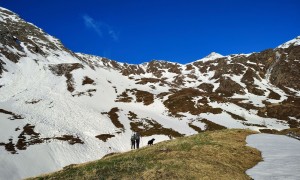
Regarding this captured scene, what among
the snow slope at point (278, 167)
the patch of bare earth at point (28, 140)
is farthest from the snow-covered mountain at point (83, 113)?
the snow slope at point (278, 167)

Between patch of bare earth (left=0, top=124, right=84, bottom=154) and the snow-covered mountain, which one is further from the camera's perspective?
the snow-covered mountain

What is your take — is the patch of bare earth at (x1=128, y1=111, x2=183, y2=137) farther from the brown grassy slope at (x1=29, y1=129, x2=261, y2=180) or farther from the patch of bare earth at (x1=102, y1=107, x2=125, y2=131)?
the brown grassy slope at (x1=29, y1=129, x2=261, y2=180)

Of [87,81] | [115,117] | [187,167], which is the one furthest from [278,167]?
[87,81]

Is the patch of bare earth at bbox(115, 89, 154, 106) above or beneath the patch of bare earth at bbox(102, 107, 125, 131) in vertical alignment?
above

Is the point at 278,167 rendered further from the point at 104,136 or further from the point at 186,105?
the point at 186,105

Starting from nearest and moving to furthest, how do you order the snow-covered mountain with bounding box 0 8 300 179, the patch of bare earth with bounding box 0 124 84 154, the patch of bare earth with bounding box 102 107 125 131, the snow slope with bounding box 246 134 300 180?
the snow slope with bounding box 246 134 300 180 < the patch of bare earth with bounding box 0 124 84 154 < the snow-covered mountain with bounding box 0 8 300 179 < the patch of bare earth with bounding box 102 107 125 131

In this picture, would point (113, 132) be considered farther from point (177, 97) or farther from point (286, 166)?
point (286, 166)

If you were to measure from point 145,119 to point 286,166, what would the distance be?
83816 mm

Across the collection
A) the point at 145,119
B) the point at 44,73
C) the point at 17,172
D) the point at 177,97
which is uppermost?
the point at 44,73

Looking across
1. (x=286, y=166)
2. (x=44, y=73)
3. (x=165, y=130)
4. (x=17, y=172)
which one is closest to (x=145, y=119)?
(x=165, y=130)

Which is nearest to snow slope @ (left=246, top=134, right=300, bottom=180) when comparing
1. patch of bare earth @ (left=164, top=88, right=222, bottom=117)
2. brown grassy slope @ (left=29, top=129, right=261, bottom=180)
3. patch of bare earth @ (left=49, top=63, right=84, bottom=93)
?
brown grassy slope @ (left=29, top=129, right=261, bottom=180)

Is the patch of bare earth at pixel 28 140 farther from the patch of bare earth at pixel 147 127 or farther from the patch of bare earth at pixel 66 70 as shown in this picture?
the patch of bare earth at pixel 66 70

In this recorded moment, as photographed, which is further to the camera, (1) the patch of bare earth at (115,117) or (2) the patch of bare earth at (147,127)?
(1) the patch of bare earth at (115,117)

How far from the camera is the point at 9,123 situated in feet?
259
